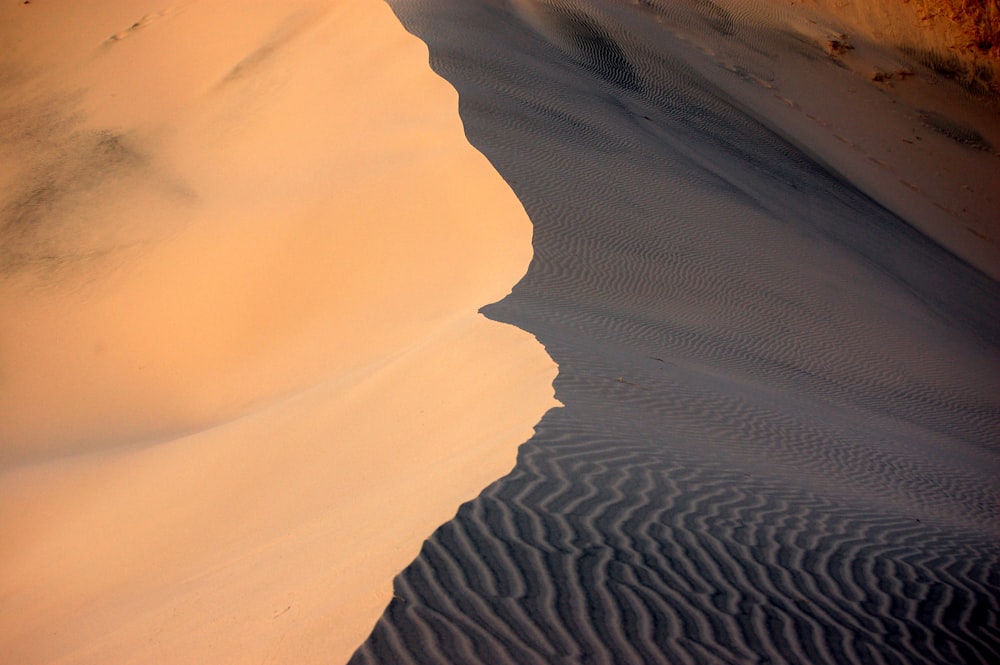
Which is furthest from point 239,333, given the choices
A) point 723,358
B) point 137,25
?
point 137,25

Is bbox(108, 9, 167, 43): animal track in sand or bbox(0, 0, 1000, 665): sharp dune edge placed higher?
bbox(108, 9, 167, 43): animal track in sand

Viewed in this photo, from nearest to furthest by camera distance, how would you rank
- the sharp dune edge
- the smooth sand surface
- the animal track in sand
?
the sharp dune edge
the smooth sand surface
the animal track in sand

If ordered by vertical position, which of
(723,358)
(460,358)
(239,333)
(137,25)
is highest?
(137,25)

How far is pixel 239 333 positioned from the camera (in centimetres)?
953

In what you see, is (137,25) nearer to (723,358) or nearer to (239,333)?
(239,333)

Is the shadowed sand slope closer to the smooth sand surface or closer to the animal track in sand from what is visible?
the smooth sand surface

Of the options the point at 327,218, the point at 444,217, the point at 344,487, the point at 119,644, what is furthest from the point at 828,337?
the point at 119,644

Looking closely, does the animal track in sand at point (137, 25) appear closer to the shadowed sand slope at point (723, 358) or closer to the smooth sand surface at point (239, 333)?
the smooth sand surface at point (239, 333)

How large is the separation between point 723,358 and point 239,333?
5.24m

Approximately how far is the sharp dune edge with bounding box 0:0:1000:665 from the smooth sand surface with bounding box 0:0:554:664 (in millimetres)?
43

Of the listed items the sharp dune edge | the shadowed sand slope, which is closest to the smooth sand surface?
the sharp dune edge

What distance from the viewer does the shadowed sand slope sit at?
356cm

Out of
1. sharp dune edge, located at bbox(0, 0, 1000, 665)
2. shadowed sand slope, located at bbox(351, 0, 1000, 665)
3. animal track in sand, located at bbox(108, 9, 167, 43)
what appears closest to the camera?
Answer: shadowed sand slope, located at bbox(351, 0, 1000, 665)

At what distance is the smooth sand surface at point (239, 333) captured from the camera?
4.60 metres
